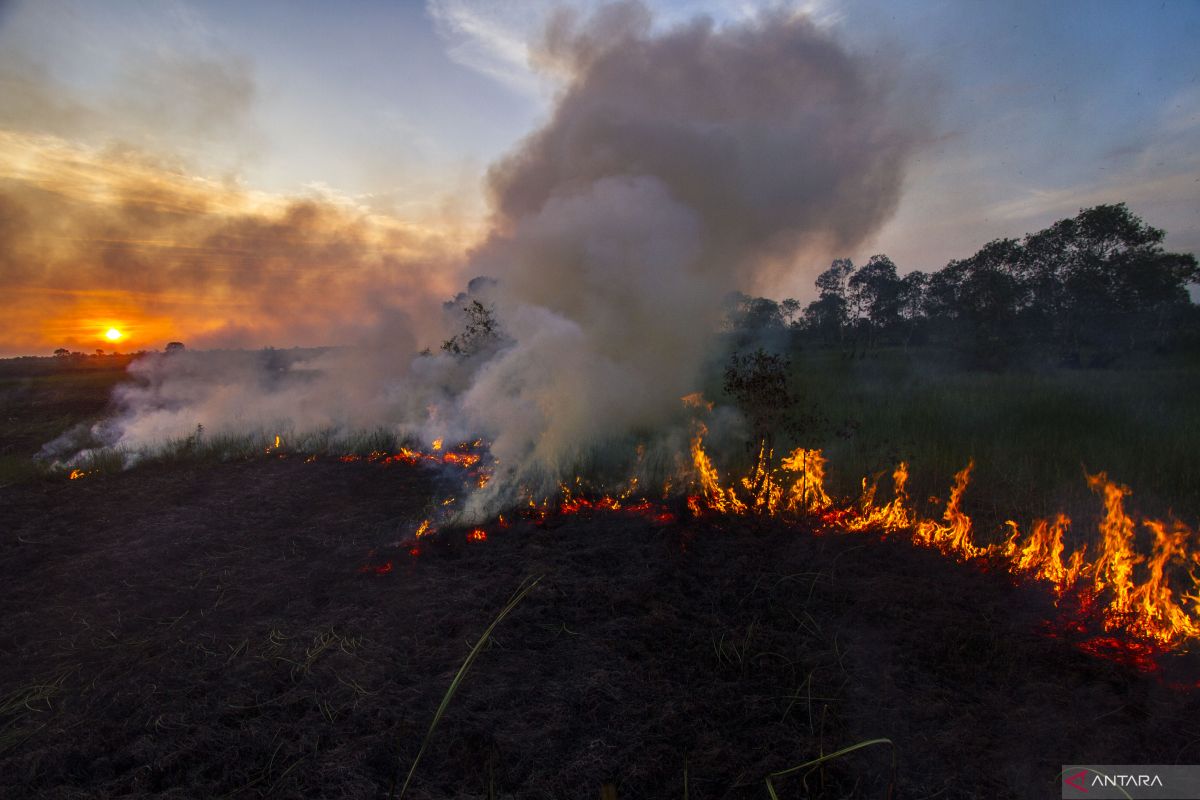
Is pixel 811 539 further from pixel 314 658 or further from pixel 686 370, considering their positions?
pixel 686 370

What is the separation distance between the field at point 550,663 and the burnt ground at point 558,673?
2 centimetres

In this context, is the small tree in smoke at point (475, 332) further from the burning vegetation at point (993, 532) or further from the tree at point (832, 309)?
the tree at point (832, 309)

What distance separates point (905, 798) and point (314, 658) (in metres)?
4.11

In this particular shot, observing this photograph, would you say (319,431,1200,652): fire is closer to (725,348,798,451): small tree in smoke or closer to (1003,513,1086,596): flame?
(1003,513,1086,596): flame

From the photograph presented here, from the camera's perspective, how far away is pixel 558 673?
4113 millimetres

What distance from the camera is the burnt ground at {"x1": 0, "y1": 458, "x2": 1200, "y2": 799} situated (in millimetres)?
3188

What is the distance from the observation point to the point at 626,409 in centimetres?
1130

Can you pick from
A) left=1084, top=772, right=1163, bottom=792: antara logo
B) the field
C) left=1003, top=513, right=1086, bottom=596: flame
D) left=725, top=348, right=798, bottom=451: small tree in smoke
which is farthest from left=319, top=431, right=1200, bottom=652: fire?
left=1084, top=772, right=1163, bottom=792: antara logo

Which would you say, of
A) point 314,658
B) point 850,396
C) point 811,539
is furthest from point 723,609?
point 850,396

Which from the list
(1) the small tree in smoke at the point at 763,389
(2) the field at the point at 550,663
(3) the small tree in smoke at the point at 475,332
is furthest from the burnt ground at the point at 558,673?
(3) the small tree in smoke at the point at 475,332

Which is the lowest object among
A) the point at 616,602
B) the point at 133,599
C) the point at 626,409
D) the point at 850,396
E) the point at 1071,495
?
the point at 133,599

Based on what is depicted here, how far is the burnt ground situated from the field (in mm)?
20

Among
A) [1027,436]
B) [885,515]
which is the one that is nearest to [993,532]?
[885,515]

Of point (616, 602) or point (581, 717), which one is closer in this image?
point (581, 717)
